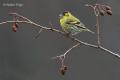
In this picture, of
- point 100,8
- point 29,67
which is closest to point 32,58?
point 29,67

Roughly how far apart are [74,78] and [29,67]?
0.35 m

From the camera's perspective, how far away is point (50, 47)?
3.87 meters

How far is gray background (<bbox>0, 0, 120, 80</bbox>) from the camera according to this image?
12.5ft

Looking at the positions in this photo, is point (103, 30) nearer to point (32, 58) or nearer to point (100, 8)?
point (32, 58)

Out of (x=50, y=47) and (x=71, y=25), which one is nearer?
(x=71, y=25)

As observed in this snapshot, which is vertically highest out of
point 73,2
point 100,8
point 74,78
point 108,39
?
point 100,8

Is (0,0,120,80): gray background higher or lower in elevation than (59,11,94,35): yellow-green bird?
lower

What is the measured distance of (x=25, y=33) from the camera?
384cm

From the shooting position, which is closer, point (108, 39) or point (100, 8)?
point (100, 8)

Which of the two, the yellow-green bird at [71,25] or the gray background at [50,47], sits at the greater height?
the yellow-green bird at [71,25]

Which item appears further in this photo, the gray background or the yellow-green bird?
the gray background

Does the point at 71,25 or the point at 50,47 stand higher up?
the point at 71,25

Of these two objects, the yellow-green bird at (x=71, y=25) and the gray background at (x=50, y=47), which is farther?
the gray background at (x=50, y=47)

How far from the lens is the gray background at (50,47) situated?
381 cm
